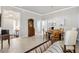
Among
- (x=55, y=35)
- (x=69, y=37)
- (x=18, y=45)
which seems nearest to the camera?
(x=18, y=45)

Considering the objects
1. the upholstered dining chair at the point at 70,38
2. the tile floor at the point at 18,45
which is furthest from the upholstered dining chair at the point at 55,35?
the upholstered dining chair at the point at 70,38

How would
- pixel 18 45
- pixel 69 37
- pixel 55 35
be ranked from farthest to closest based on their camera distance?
pixel 69 37 < pixel 55 35 < pixel 18 45

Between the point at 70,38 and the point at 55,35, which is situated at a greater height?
the point at 55,35

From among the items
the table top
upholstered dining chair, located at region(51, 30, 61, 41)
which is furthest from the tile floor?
upholstered dining chair, located at region(51, 30, 61, 41)

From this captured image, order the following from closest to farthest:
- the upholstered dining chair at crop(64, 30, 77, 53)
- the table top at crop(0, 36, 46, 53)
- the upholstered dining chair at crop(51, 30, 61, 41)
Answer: the table top at crop(0, 36, 46, 53) → the upholstered dining chair at crop(51, 30, 61, 41) → the upholstered dining chair at crop(64, 30, 77, 53)

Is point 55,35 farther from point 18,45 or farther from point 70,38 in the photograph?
point 18,45

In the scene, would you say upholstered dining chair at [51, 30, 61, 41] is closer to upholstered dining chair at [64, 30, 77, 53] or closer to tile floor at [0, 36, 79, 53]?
tile floor at [0, 36, 79, 53]

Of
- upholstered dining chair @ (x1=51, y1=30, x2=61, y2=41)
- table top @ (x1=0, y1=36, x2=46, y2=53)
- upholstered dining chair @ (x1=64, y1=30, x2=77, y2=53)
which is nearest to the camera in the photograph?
table top @ (x1=0, y1=36, x2=46, y2=53)

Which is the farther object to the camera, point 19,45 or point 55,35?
point 55,35

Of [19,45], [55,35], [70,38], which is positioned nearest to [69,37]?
[70,38]

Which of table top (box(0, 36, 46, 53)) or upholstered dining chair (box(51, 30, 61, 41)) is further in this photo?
upholstered dining chair (box(51, 30, 61, 41))

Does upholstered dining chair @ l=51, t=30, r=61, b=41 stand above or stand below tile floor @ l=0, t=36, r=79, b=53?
above

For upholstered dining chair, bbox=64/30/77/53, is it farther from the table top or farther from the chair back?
the table top
